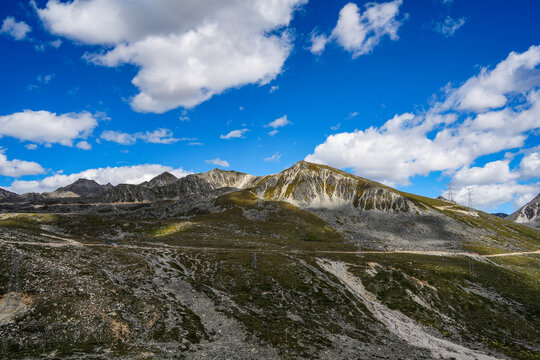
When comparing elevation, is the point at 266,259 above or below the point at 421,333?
above

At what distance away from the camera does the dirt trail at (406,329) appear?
39.9 metres

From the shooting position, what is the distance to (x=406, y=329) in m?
47.3

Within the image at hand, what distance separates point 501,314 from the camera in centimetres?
5581

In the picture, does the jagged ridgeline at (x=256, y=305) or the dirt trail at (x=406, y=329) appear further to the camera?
the dirt trail at (x=406, y=329)

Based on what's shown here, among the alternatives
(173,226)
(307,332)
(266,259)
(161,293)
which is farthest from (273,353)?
(173,226)

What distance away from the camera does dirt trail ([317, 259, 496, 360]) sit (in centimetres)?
3990

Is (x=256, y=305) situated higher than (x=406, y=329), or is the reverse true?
(x=256, y=305)

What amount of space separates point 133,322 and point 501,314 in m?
69.5

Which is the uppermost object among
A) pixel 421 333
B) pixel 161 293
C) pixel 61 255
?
pixel 61 255

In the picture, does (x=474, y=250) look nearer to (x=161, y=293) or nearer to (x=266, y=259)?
(x=266, y=259)

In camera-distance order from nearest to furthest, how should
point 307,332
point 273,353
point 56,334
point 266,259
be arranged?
point 56,334
point 273,353
point 307,332
point 266,259

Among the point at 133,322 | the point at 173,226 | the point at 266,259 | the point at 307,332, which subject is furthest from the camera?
the point at 173,226

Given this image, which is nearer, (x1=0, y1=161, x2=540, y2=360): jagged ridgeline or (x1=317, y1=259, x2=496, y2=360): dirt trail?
(x1=0, y1=161, x2=540, y2=360): jagged ridgeline

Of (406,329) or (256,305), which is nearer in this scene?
(406,329)
